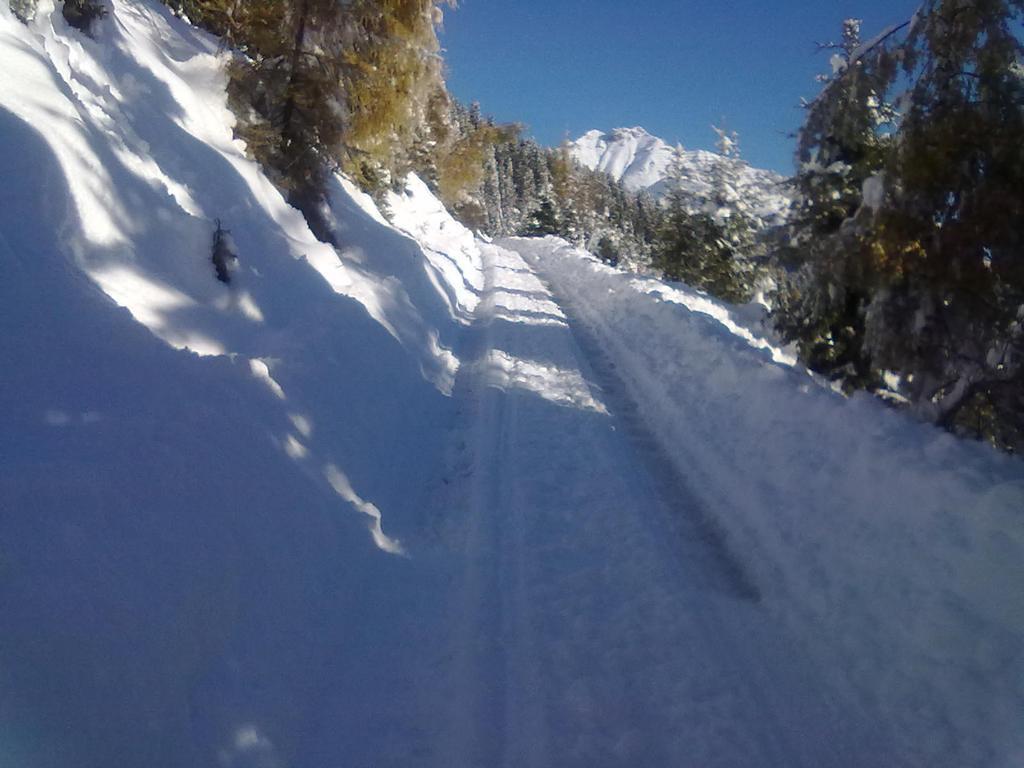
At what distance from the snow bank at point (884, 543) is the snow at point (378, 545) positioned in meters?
0.02

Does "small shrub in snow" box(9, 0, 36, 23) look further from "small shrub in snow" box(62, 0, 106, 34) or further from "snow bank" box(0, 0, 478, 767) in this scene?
"small shrub in snow" box(62, 0, 106, 34)

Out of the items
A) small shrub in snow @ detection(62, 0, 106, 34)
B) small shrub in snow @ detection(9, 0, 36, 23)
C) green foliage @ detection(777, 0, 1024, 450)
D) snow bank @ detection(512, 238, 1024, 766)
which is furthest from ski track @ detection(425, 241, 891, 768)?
small shrub in snow @ detection(62, 0, 106, 34)

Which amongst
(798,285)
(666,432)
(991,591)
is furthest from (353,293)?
(991,591)

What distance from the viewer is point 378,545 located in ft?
17.3

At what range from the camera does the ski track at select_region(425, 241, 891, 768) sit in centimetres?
358

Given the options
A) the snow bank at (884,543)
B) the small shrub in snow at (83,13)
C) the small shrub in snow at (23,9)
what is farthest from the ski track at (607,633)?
the small shrub in snow at (83,13)

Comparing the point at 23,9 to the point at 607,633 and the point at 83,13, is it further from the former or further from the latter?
the point at 607,633

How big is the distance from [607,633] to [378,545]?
206 cm

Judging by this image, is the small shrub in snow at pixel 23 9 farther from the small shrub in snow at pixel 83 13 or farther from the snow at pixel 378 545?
the small shrub in snow at pixel 83 13

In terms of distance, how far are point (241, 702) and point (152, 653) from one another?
0.59 meters

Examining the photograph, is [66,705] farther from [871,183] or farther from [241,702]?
[871,183]

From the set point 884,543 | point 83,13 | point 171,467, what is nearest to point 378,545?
point 171,467

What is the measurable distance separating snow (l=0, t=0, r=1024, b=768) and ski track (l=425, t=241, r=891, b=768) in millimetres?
23

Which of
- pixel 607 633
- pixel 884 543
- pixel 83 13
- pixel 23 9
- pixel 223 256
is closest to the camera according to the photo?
pixel 607 633
